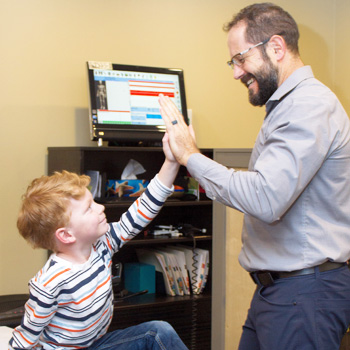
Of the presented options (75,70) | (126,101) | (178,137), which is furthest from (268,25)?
(75,70)

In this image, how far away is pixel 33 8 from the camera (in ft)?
10.3

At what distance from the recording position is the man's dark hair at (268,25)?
A: 180 cm

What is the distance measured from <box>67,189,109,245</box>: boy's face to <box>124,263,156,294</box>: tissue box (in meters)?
1.48

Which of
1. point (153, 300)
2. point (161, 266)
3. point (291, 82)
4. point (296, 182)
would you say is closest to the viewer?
point (296, 182)

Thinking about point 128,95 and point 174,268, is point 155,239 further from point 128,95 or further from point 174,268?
point 128,95

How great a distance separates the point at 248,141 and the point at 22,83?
64.0 inches

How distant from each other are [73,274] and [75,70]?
1901 mm

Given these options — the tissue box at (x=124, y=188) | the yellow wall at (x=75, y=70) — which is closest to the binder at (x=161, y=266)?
the tissue box at (x=124, y=188)

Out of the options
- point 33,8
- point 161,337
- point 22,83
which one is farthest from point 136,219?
point 33,8

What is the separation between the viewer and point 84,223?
168cm

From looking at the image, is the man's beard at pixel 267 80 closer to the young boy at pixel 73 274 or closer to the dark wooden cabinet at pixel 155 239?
the young boy at pixel 73 274

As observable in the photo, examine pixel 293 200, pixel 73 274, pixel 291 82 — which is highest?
pixel 291 82

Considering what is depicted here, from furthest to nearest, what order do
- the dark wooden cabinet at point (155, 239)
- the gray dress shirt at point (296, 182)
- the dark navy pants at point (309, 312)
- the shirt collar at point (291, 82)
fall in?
the dark wooden cabinet at point (155, 239) < the shirt collar at point (291, 82) < the dark navy pants at point (309, 312) < the gray dress shirt at point (296, 182)

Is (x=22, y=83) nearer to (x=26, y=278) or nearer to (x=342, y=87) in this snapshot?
(x=26, y=278)
